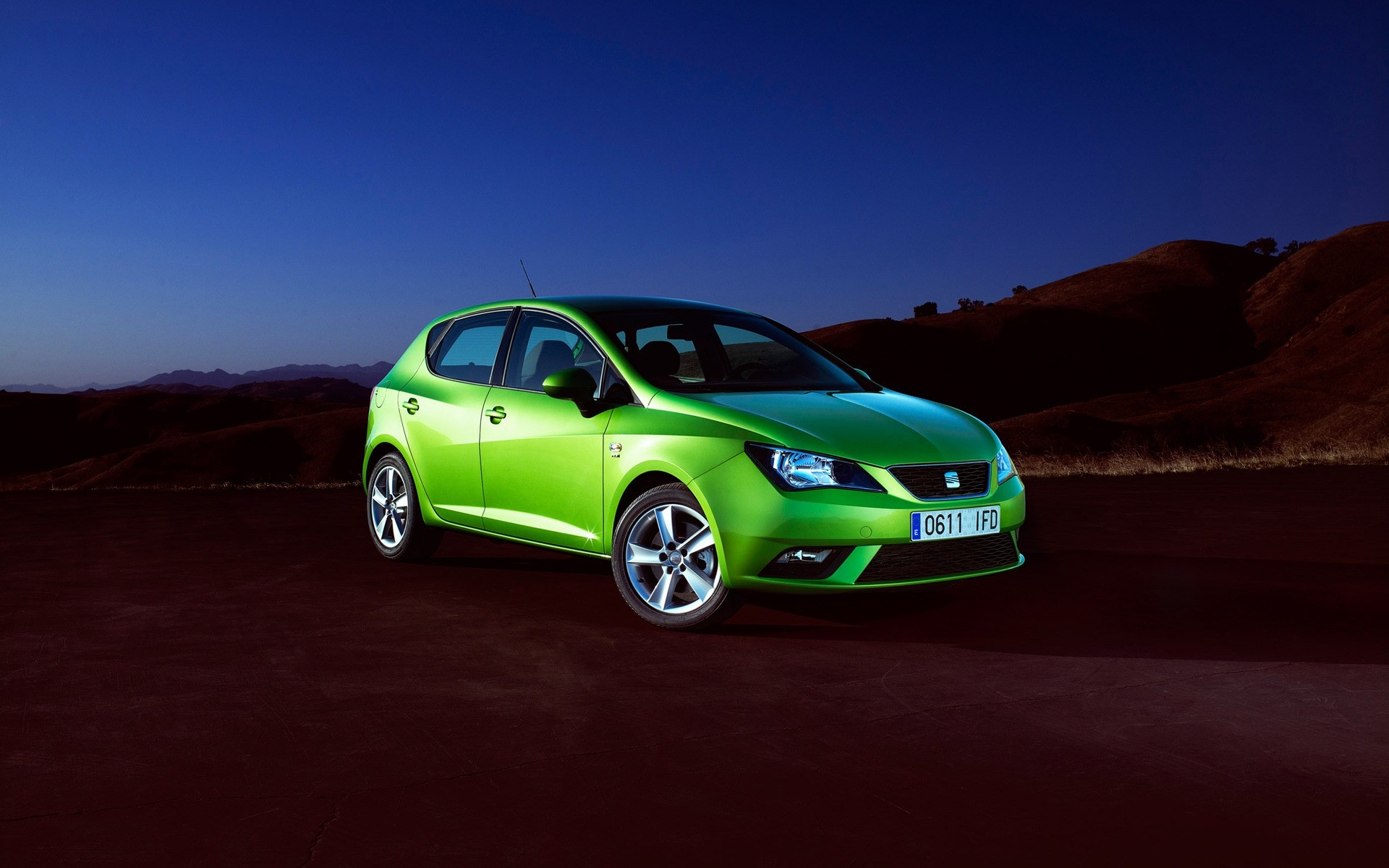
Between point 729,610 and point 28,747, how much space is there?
3222 mm

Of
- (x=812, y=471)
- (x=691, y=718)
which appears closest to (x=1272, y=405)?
(x=812, y=471)

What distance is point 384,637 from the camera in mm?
6285

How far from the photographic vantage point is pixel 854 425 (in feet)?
21.1

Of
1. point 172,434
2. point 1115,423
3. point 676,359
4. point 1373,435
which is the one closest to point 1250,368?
point 1115,423

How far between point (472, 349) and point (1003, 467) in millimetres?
3748

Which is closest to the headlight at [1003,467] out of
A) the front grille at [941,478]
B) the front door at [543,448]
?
the front grille at [941,478]

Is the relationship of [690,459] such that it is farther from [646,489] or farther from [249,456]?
[249,456]

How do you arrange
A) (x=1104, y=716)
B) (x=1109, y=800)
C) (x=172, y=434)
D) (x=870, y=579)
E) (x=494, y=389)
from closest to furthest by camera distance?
(x=1109, y=800) < (x=1104, y=716) < (x=870, y=579) < (x=494, y=389) < (x=172, y=434)

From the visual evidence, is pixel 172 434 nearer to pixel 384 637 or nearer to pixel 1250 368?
pixel 1250 368

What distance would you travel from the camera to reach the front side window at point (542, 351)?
7.63 meters

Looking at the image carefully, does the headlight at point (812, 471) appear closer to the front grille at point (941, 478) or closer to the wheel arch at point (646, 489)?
the front grille at point (941, 478)

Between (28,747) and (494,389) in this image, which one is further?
(494,389)

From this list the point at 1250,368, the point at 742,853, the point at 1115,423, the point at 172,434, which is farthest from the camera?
the point at 172,434

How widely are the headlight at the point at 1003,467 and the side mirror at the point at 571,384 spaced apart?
7.56 ft
